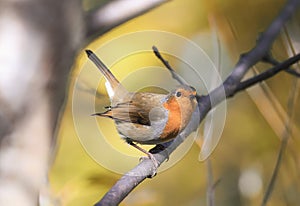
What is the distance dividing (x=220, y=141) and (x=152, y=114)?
1.50 feet

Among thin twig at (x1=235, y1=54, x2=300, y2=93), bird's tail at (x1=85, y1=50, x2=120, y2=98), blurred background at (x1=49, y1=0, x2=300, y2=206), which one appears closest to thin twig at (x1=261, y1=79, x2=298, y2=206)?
thin twig at (x1=235, y1=54, x2=300, y2=93)

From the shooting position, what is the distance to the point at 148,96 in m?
1.06

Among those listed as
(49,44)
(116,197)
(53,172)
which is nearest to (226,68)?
(53,172)

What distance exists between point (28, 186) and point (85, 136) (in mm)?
836

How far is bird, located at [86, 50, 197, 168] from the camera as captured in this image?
98 cm

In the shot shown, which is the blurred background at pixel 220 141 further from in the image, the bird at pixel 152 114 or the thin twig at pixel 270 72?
the thin twig at pixel 270 72

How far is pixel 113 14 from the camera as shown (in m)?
0.67

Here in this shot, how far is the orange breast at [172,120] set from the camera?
97 centimetres

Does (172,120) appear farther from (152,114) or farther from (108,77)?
(108,77)

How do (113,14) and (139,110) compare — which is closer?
(113,14)

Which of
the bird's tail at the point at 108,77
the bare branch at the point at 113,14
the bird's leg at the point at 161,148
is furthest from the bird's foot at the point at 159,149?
the bare branch at the point at 113,14

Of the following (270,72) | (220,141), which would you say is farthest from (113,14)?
(220,141)

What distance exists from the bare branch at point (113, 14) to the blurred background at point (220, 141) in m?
0.52

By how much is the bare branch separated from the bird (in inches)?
11.5
